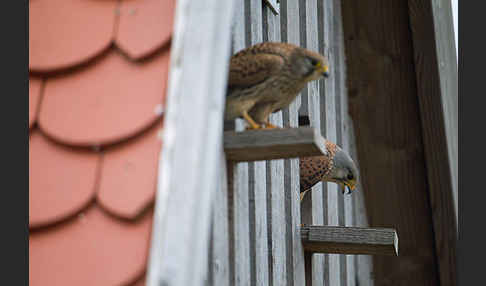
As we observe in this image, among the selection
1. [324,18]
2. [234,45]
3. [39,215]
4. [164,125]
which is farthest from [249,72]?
[324,18]

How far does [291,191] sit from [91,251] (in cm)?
176

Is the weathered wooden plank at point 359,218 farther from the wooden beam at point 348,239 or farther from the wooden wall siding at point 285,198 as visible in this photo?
the wooden beam at point 348,239

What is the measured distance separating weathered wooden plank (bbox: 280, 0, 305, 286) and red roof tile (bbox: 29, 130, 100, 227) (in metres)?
1.64

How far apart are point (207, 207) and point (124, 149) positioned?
158 millimetres

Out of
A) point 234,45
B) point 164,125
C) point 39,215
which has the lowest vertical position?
point 39,215

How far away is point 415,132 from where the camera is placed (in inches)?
156

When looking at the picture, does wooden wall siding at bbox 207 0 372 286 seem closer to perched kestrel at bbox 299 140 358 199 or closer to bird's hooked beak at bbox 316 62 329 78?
perched kestrel at bbox 299 140 358 199

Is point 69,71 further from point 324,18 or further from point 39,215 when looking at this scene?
point 324,18

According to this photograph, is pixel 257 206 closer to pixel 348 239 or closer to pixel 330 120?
pixel 348 239

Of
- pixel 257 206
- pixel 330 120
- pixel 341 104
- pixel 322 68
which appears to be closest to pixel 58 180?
pixel 322 68

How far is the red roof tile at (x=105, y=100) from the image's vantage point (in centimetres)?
107

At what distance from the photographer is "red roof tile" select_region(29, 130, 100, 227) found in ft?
3.43

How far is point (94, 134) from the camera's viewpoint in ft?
3.54

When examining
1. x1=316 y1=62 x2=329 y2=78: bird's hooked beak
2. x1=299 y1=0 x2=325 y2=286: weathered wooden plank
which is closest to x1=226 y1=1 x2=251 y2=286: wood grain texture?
x1=316 y1=62 x2=329 y2=78: bird's hooked beak
